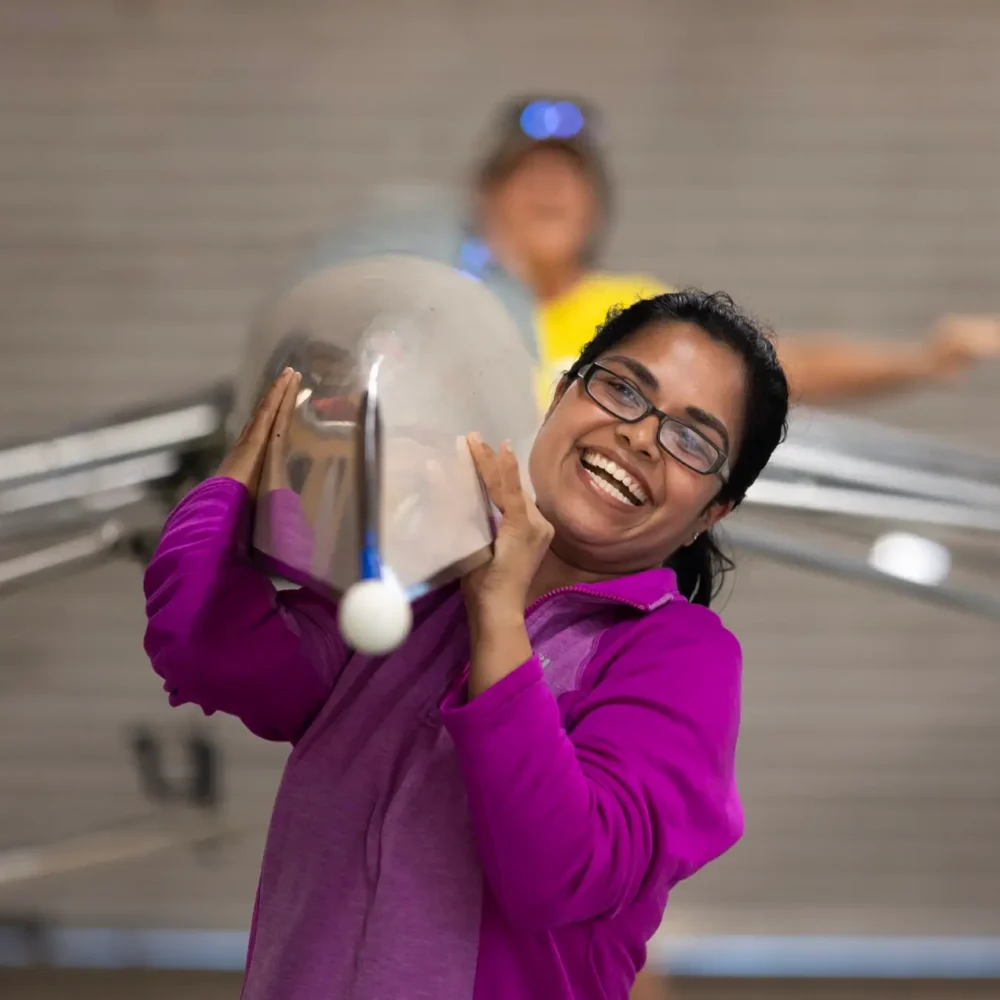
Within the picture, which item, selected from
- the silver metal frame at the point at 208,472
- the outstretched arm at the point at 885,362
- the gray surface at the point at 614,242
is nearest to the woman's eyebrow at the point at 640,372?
the silver metal frame at the point at 208,472

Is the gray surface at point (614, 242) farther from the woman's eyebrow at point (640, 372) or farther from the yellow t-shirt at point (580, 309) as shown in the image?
the woman's eyebrow at point (640, 372)

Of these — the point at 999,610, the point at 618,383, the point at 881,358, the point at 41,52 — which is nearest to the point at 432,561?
the point at 618,383

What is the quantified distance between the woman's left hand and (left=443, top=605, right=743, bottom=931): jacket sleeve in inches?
1.1

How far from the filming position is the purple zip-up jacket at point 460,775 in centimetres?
47

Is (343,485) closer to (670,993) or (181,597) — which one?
(181,597)

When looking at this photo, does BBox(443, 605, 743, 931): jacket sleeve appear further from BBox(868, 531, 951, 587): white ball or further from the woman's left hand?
BBox(868, 531, 951, 587): white ball

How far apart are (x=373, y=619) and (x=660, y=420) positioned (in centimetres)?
20

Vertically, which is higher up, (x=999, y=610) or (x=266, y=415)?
(x=266, y=415)

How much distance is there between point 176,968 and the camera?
6.02 feet

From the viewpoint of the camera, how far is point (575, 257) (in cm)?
115

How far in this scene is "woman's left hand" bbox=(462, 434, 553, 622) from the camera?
0.48 metres

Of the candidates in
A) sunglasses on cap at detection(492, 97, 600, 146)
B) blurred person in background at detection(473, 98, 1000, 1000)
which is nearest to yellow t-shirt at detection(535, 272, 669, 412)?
blurred person in background at detection(473, 98, 1000, 1000)

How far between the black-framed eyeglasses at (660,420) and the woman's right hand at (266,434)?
135mm

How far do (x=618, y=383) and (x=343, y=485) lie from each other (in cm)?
16
